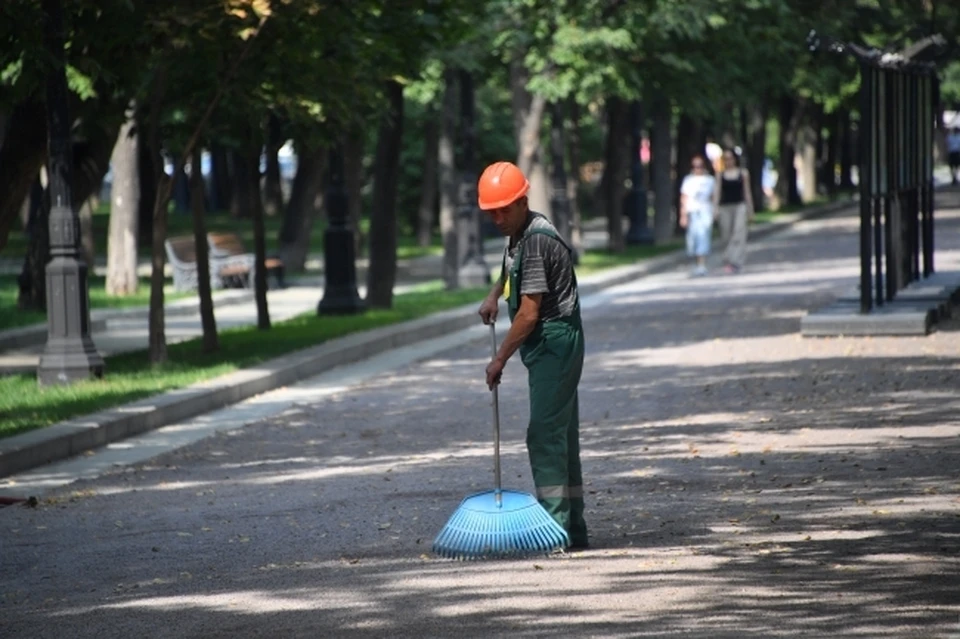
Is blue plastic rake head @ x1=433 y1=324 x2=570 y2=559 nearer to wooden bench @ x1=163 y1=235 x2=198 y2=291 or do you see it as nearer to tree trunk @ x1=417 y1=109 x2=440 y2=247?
wooden bench @ x1=163 y1=235 x2=198 y2=291

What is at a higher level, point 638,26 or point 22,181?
point 638,26

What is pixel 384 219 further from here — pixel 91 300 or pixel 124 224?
pixel 124 224

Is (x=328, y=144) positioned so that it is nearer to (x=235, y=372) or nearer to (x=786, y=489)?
(x=235, y=372)

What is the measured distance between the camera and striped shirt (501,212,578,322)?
28.2 ft

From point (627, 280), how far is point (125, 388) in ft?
53.0

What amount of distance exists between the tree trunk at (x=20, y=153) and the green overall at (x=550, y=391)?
33.2ft

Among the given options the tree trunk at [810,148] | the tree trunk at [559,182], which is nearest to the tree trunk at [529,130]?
the tree trunk at [559,182]

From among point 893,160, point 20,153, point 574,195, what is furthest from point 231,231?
point 20,153

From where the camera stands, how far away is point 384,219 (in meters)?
24.6

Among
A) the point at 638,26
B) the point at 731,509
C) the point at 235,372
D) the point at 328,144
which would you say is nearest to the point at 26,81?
the point at 235,372

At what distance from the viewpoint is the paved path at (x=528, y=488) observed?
7.61 metres

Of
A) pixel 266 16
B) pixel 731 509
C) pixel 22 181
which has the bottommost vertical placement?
pixel 731 509

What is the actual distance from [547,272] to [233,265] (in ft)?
78.0

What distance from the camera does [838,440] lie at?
40.7ft
